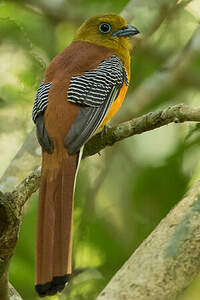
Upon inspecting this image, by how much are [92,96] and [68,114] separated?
26 cm

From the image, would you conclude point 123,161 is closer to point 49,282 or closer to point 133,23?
point 133,23

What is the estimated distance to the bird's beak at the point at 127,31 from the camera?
4.52m

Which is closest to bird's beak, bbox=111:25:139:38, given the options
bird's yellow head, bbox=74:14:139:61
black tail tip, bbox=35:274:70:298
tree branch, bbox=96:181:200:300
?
bird's yellow head, bbox=74:14:139:61

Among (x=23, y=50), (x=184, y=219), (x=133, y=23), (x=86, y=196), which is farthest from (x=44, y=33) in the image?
(x=184, y=219)

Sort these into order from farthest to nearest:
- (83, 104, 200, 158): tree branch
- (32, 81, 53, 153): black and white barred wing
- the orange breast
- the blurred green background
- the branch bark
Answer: the blurred green background
the orange breast
(32, 81, 53, 153): black and white barred wing
(83, 104, 200, 158): tree branch
the branch bark

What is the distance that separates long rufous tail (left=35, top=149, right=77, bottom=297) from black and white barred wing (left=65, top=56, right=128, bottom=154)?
111 millimetres

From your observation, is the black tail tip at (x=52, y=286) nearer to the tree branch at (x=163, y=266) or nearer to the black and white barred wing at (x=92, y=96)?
the tree branch at (x=163, y=266)

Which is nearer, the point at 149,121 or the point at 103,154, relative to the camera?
the point at 149,121

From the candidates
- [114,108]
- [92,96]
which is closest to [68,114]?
[92,96]

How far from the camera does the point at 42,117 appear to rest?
354cm

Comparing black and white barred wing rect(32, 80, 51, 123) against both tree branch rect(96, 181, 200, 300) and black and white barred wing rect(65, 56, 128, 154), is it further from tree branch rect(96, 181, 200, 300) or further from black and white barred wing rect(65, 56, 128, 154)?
tree branch rect(96, 181, 200, 300)

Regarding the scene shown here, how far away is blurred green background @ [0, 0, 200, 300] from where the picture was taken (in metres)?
3.91

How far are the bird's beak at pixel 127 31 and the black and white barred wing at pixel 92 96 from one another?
41 cm

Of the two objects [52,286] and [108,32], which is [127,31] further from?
[52,286]
